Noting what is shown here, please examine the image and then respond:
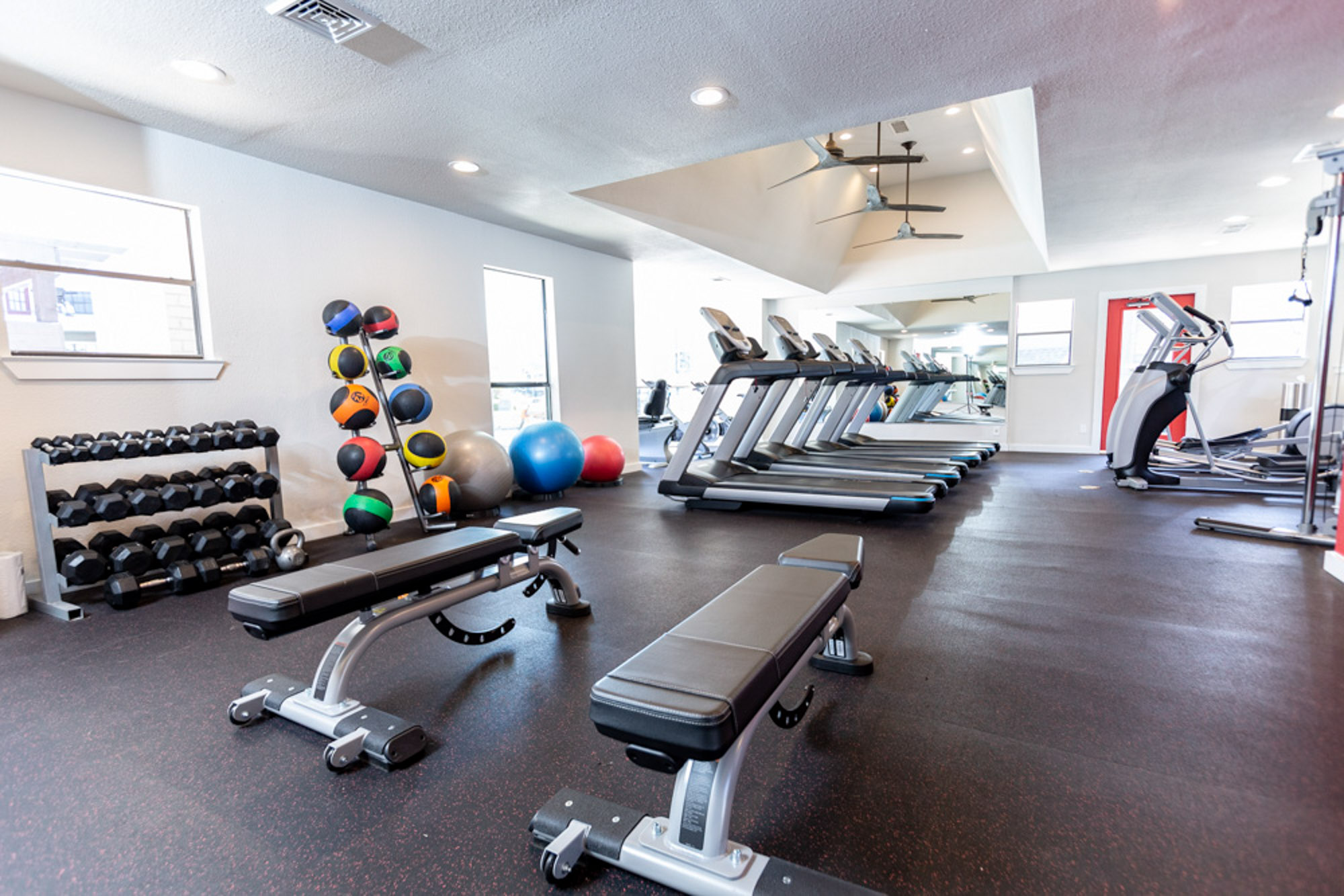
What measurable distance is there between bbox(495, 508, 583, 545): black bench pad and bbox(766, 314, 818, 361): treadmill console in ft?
9.90

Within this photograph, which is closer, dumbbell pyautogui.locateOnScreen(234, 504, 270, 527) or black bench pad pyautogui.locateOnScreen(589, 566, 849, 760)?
black bench pad pyautogui.locateOnScreen(589, 566, 849, 760)

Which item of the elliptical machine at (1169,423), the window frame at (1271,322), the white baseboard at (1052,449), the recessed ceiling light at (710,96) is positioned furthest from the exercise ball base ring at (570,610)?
the window frame at (1271,322)

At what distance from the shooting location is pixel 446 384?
491 centimetres

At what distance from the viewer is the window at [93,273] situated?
2.95 meters

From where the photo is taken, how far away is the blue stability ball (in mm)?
5043

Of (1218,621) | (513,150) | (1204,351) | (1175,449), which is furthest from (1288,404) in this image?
(513,150)

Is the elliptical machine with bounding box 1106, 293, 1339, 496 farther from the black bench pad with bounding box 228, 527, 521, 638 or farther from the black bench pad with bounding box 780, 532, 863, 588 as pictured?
the black bench pad with bounding box 228, 527, 521, 638

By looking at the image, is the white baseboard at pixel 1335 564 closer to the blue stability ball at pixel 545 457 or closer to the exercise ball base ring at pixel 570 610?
the exercise ball base ring at pixel 570 610

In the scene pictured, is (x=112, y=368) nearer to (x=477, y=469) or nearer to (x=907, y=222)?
(x=477, y=469)

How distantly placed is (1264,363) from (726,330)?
6.84 meters

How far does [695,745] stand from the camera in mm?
938

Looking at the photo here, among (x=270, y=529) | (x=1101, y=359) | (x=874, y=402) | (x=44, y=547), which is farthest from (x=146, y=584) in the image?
(x=1101, y=359)

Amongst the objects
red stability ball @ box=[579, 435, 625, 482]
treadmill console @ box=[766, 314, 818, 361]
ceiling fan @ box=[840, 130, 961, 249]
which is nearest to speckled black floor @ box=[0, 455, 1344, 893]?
treadmill console @ box=[766, 314, 818, 361]

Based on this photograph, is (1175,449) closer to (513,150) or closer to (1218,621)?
(1218,621)
